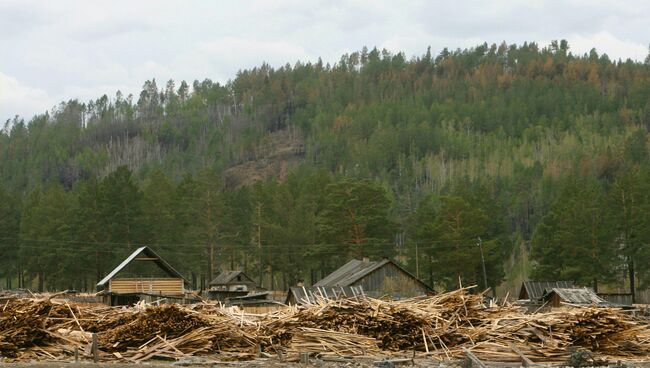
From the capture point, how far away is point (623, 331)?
25.4 meters

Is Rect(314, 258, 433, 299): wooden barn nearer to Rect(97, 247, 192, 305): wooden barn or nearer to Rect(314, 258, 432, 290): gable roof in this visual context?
Rect(314, 258, 432, 290): gable roof

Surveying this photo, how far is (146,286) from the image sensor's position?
57906 mm

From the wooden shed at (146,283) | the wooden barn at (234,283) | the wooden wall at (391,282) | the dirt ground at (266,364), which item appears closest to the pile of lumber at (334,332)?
the dirt ground at (266,364)

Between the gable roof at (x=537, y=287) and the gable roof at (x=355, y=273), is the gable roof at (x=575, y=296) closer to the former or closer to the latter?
the gable roof at (x=537, y=287)

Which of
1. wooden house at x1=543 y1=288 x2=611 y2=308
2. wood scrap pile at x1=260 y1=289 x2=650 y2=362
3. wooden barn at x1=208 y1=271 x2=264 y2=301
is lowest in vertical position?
wooden barn at x1=208 y1=271 x2=264 y2=301

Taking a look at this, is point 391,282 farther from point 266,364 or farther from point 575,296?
point 266,364

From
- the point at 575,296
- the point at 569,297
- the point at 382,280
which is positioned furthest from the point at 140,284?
the point at 575,296

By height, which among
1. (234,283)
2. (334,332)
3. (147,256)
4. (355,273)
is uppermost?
(147,256)

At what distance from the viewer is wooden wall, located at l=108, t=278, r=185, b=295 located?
57.6m

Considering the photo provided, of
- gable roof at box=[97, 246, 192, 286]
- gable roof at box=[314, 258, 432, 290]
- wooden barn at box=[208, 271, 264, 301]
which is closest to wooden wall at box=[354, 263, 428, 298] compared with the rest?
gable roof at box=[314, 258, 432, 290]

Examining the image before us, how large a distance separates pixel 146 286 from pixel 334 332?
1371 inches

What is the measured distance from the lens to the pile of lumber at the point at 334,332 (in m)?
24.0

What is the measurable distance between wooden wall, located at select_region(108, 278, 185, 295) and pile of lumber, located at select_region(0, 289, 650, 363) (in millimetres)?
31524

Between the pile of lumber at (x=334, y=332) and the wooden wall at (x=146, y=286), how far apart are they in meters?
31.5
